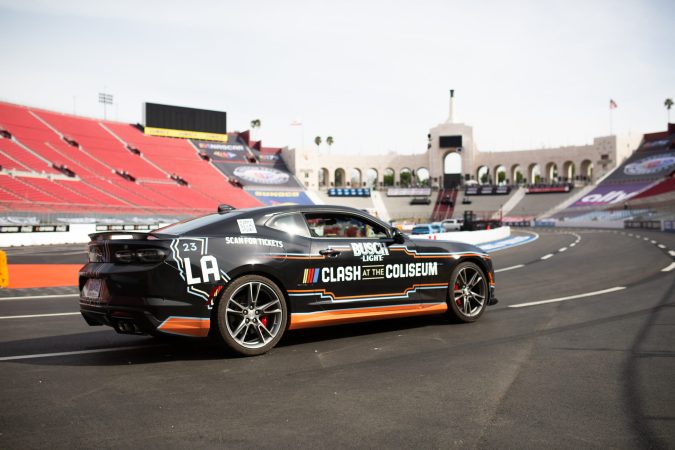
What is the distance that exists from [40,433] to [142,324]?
167cm

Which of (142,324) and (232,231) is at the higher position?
(232,231)

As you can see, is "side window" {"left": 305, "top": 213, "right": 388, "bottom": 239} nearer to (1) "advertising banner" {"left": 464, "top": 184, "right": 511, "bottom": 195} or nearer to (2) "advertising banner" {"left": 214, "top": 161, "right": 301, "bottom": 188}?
(2) "advertising banner" {"left": 214, "top": 161, "right": 301, "bottom": 188}

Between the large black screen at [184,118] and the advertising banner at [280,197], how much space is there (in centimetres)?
1409

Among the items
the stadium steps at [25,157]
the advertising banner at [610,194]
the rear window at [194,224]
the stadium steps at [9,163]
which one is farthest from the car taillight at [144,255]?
the advertising banner at [610,194]

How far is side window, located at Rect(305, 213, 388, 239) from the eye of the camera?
20.3ft

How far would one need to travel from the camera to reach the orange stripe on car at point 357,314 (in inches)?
227

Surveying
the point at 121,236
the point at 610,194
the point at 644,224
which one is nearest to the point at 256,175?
the point at 610,194

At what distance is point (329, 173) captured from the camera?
308 ft

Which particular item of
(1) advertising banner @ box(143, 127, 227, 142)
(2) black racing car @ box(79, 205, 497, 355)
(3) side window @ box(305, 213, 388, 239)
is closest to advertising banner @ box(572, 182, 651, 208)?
(1) advertising banner @ box(143, 127, 227, 142)

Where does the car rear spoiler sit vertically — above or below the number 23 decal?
above

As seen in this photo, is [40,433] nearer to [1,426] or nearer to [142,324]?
[1,426]

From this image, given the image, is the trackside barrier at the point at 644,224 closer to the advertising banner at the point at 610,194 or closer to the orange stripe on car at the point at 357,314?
the advertising banner at the point at 610,194

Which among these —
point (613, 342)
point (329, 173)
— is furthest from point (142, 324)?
point (329, 173)

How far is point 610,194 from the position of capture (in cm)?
6994
